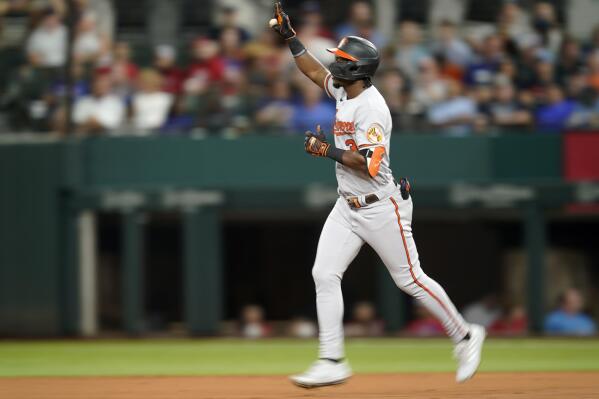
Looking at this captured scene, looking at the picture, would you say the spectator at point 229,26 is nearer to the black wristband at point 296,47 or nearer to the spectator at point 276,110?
the spectator at point 276,110

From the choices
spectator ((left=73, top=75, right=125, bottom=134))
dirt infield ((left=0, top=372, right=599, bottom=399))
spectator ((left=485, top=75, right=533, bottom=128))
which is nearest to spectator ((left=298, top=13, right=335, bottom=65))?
spectator ((left=485, top=75, right=533, bottom=128))

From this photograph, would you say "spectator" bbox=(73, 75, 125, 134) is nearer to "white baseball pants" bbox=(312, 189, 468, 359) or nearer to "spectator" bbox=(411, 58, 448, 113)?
"spectator" bbox=(411, 58, 448, 113)

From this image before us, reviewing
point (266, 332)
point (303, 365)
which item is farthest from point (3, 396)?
point (266, 332)

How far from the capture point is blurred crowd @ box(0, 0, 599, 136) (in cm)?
1209

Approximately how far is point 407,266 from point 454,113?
6.06 metres

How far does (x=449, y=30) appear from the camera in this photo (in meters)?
12.4

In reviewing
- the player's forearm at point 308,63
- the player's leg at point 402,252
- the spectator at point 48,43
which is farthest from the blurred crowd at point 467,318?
the player's forearm at point 308,63

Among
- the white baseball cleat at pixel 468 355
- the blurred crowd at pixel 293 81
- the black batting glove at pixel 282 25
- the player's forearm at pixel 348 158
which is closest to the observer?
the player's forearm at pixel 348 158

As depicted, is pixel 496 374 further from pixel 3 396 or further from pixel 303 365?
pixel 3 396

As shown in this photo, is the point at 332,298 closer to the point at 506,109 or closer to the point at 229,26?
the point at 506,109

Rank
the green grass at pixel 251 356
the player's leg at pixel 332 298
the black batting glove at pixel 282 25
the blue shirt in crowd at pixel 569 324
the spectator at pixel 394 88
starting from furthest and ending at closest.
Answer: the spectator at pixel 394 88, the blue shirt in crowd at pixel 569 324, the green grass at pixel 251 356, the black batting glove at pixel 282 25, the player's leg at pixel 332 298

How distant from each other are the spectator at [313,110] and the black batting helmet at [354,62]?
5638mm

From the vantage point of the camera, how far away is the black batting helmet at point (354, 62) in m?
6.20

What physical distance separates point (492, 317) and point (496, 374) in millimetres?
4549
